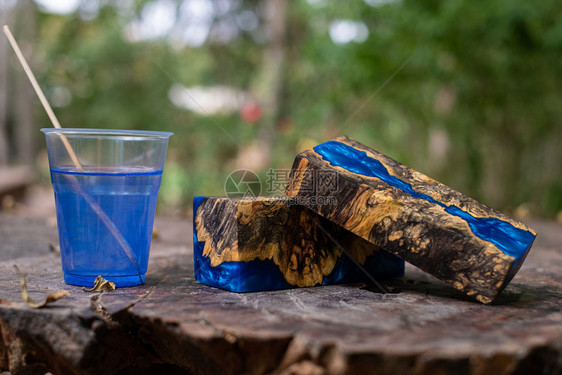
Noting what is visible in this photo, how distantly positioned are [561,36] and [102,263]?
3.48 meters

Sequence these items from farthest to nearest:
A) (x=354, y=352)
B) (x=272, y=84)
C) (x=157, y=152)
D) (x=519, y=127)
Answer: (x=272, y=84) → (x=519, y=127) → (x=157, y=152) → (x=354, y=352)

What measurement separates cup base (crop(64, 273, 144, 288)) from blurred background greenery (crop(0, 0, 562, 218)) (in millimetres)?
538

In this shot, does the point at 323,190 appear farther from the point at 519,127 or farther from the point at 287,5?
the point at 287,5

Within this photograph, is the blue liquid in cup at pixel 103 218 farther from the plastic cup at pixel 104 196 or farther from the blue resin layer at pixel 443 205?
the blue resin layer at pixel 443 205

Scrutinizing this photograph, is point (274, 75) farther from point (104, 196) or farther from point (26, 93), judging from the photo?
point (104, 196)

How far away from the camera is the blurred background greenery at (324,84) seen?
4.16 meters

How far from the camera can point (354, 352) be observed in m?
0.89

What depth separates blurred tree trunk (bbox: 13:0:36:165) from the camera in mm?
7832

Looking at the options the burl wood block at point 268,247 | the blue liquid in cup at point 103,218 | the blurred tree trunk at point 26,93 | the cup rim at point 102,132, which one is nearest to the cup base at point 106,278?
the blue liquid in cup at point 103,218

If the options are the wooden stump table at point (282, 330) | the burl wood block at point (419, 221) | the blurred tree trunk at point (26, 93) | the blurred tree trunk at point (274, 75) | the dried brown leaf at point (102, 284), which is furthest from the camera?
the blurred tree trunk at point (26, 93)

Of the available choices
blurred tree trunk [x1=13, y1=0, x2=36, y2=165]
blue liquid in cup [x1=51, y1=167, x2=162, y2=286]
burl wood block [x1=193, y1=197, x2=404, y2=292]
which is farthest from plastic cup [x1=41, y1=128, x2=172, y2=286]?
blurred tree trunk [x1=13, y1=0, x2=36, y2=165]

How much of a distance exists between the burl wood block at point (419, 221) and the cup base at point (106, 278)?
479 mm

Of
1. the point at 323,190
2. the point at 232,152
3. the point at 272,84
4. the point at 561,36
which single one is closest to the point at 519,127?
the point at 561,36

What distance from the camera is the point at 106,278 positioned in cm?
141
